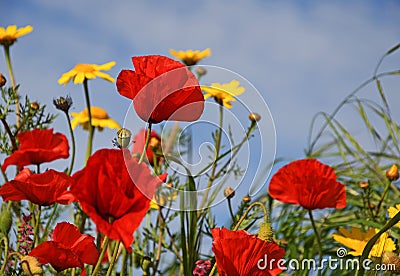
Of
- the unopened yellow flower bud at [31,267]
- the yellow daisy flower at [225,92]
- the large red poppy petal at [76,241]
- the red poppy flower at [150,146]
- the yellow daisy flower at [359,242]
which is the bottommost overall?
the unopened yellow flower bud at [31,267]

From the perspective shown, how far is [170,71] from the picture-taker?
20.3 inches

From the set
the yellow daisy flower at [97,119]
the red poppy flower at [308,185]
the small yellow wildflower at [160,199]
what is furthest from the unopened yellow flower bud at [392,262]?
the yellow daisy flower at [97,119]

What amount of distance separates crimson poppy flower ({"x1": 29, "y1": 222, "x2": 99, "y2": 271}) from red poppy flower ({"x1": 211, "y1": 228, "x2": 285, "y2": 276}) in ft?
0.34

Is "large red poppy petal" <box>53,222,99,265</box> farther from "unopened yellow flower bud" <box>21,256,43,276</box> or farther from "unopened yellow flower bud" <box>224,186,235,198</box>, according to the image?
"unopened yellow flower bud" <box>224,186,235,198</box>

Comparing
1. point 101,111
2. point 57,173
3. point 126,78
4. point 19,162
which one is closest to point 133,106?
point 126,78

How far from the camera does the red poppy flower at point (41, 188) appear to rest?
23.9 inches

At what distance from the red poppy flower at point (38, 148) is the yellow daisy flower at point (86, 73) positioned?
0.17 meters

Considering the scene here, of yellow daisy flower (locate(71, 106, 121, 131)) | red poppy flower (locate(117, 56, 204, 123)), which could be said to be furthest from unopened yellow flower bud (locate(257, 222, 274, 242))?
yellow daisy flower (locate(71, 106, 121, 131))

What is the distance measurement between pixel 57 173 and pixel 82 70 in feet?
1.20

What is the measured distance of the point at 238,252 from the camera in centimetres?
54

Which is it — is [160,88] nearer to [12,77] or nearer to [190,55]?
[12,77]

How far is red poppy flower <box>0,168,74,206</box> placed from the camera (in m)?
0.61

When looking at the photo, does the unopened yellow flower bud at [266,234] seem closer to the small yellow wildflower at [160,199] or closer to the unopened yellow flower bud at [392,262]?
the unopened yellow flower bud at [392,262]

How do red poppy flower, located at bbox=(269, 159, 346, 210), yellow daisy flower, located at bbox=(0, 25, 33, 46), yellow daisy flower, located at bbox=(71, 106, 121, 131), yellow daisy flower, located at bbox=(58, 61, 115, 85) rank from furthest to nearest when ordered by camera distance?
yellow daisy flower, located at bbox=(71, 106, 121, 131) → yellow daisy flower, located at bbox=(0, 25, 33, 46) → yellow daisy flower, located at bbox=(58, 61, 115, 85) → red poppy flower, located at bbox=(269, 159, 346, 210)
